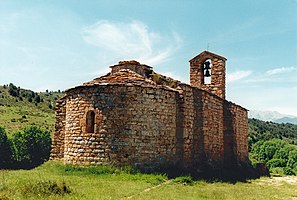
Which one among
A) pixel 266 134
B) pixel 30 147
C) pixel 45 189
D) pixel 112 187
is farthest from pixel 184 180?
pixel 266 134

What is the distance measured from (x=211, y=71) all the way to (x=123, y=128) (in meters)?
7.26

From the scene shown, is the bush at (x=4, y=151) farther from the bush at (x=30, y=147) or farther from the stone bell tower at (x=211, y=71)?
Result: the stone bell tower at (x=211, y=71)

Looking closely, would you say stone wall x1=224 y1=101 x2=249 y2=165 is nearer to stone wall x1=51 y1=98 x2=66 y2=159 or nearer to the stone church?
the stone church

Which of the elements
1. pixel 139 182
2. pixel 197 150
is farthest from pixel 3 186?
pixel 197 150

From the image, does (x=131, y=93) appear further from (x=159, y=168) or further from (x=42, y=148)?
(x=42, y=148)

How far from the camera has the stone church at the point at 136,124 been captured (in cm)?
1147

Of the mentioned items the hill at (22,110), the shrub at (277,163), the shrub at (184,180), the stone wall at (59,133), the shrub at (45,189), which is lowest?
the shrub at (277,163)

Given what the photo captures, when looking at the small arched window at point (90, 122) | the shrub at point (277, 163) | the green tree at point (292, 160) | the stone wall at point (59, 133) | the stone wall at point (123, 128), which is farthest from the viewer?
the shrub at point (277, 163)

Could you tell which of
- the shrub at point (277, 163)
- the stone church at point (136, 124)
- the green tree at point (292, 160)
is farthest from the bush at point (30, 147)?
the green tree at point (292, 160)

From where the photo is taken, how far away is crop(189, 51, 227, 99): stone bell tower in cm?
1659

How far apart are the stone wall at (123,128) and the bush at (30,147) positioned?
9933mm

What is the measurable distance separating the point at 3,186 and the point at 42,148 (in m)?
14.2

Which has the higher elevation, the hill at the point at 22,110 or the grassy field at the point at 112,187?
the hill at the point at 22,110

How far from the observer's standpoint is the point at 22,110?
128ft
